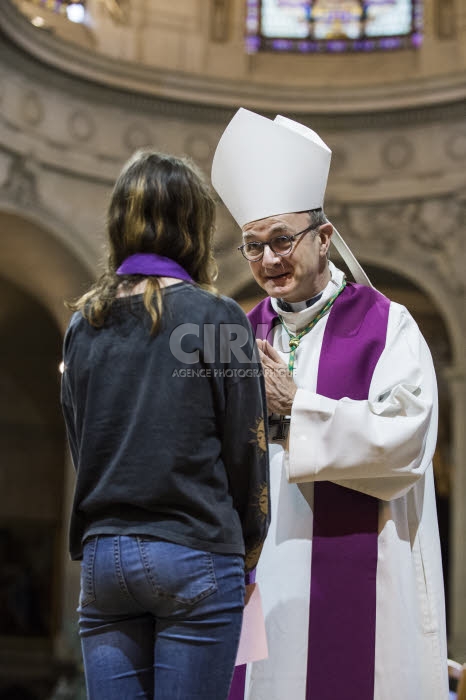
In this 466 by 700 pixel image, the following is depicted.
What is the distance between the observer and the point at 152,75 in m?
8.24

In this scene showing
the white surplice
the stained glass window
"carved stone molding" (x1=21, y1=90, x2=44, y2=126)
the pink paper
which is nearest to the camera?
the pink paper

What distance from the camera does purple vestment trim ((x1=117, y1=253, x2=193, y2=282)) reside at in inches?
63.0

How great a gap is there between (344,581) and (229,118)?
6.68 meters

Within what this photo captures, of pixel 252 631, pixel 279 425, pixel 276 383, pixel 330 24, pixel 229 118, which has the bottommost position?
pixel 252 631

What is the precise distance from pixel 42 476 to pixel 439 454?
15.3 feet

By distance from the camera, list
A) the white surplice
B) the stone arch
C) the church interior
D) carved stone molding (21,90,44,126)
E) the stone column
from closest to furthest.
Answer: the white surplice, the stone column, carved stone molding (21,90,44,126), the church interior, the stone arch

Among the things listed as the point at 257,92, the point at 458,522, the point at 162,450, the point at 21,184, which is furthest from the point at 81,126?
the point at 162,450

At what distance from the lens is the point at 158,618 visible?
153 centimetres

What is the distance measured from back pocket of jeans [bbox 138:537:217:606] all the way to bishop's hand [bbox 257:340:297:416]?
856 mm

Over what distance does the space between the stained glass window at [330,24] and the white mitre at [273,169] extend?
6.51 m

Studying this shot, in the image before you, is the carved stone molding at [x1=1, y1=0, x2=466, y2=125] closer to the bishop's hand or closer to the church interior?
the church interior

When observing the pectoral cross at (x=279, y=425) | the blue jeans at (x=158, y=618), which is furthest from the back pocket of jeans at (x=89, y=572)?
the pectoral cross at (x=279, y=425)

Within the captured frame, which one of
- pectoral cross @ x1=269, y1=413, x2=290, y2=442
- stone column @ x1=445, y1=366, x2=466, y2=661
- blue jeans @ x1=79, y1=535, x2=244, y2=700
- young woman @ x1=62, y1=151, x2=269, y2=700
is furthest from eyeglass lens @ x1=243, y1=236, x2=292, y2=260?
stone column @ x1=445, y1=366, x2=466, y2=661

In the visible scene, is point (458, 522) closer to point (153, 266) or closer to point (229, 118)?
point (229, 118)
